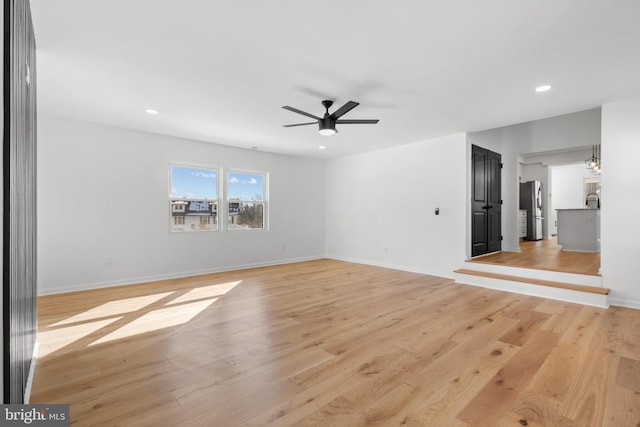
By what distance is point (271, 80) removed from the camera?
3.22m

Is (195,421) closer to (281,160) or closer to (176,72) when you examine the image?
(176,72)

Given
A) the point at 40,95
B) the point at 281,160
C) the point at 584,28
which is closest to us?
the point at 584,28

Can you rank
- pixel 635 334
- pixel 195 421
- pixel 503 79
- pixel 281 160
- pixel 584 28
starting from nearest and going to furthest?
pixel 195 421
pixel 584 28
pixel 635 334
pixel 503 79
pixel 281 160

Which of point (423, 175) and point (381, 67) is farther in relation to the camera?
point (423, 175)

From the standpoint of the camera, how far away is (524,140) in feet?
22.8

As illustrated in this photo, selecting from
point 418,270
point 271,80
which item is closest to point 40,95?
point 271,80

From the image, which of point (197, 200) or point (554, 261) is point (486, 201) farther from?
point (197, 200)

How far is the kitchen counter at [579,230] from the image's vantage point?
652 cm

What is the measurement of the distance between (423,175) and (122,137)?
18.2 feet

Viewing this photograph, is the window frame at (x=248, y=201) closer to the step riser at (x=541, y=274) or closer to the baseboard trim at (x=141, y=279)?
the baseboard trim at (x=141, y=279)

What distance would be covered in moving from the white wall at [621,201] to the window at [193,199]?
20.9ft

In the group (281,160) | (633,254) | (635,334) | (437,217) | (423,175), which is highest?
(281,160)

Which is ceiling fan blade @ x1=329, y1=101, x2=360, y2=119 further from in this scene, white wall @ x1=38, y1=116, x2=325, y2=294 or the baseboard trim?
the baseboard trim

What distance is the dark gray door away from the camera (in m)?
5.60
